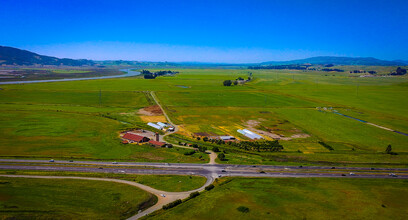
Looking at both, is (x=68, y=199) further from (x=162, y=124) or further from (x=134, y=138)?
(x=162, y=124)

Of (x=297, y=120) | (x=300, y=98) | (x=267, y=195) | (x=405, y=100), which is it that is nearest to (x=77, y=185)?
(x=267, y=195)

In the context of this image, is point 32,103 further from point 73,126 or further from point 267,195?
point 267,195

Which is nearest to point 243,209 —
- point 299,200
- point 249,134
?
point 299,200

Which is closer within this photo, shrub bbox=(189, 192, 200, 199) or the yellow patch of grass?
shrub bbox=(189, 192, 200, 199)

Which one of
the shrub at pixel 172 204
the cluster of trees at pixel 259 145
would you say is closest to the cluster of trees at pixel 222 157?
the cluster of trees at pixel 259 145

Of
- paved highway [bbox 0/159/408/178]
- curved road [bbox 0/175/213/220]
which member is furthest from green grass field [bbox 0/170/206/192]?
paved highway [bbox 0/159/408/178]

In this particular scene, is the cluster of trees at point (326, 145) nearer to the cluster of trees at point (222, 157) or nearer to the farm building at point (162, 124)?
the cluster of trees at point (222, 157)

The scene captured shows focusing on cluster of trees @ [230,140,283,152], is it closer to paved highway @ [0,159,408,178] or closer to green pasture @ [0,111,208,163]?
paved highway @ [0,159,408,178]

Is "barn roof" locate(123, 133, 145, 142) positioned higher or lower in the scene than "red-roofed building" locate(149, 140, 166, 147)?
higher
